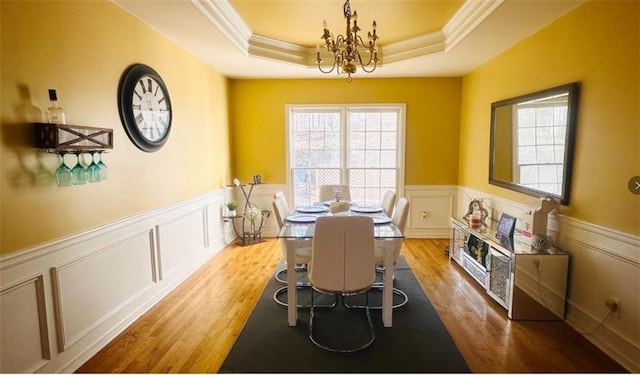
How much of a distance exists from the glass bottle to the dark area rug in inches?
71.4

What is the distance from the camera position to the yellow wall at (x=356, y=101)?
16.5 ft

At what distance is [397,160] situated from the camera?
205 inches

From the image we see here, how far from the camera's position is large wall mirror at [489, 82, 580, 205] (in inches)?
104

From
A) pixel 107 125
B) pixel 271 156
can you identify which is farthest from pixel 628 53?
pixel 271 156

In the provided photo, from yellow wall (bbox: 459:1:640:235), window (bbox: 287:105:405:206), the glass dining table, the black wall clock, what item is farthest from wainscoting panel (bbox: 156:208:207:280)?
yellow wall (bbox: 459:1:640:235)

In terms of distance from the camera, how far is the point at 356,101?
507cm

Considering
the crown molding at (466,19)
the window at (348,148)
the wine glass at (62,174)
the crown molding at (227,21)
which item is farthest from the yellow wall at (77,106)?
the crown molding at (466,19)

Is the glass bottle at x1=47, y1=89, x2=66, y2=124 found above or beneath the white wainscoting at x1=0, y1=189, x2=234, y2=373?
above

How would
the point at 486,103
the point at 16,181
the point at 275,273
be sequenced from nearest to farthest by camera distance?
the point at 16,181, the point at 275,273, the point at 486,103

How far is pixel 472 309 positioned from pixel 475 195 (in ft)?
6.71

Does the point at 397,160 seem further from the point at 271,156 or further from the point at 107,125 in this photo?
the point at 107,125

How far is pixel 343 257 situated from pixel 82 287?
1773mm

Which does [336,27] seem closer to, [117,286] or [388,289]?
[388,289]

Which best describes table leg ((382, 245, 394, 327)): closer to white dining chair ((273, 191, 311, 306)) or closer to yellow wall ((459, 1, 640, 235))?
white dining chair ((273, 191, 311, 306))
